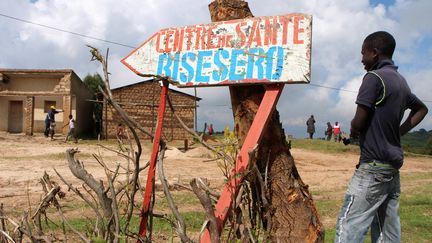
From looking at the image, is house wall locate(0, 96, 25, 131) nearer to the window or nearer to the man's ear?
the window

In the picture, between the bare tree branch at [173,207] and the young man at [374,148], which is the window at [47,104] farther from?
the young man at [374,148]

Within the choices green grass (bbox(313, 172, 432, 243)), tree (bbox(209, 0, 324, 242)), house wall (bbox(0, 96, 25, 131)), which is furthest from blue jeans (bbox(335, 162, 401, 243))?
house wall (bbox(0, 96, 25, 131))

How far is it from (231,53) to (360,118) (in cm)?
85

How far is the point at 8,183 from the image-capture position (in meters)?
8.76

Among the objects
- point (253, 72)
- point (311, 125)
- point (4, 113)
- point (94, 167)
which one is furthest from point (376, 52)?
point (4, 113)

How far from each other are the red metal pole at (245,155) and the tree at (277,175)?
0.82 ft

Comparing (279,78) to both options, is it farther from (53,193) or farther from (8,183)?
(8,183)

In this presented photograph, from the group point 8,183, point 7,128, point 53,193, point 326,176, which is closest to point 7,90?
point 7,128

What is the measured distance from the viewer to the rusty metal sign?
8.15 feet

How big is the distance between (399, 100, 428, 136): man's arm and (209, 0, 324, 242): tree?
787 millimetres

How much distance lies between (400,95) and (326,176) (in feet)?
33.1

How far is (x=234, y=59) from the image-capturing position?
2.59 meters

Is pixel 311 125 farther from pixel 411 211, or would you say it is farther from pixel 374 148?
pixel 374 148

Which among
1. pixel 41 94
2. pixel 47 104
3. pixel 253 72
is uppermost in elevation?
pixel 41 94
